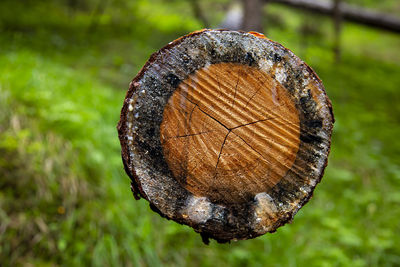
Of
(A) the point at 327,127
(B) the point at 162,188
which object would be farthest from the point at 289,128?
(B) the point at 162,188

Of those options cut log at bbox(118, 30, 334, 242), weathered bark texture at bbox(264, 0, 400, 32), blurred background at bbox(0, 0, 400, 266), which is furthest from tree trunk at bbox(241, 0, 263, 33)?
weathered bark texture at bbox(264, 0, 400, 32)

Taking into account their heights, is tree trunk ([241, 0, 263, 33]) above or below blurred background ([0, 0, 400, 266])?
above

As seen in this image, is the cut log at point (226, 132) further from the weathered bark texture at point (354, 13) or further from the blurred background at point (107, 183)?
the weathered bark texture at point (354, 13)

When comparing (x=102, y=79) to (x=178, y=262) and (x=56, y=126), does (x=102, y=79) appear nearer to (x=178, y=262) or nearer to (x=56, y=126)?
(x=56, y=126)

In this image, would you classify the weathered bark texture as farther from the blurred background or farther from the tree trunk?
the tree trunk

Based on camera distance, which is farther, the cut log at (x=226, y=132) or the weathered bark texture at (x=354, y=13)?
the weathered bark texture at (x=354, y=13)

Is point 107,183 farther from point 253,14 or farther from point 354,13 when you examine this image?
point 354,13

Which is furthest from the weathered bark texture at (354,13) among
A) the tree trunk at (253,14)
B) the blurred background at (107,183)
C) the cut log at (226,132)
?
the cut log at (226,132)
